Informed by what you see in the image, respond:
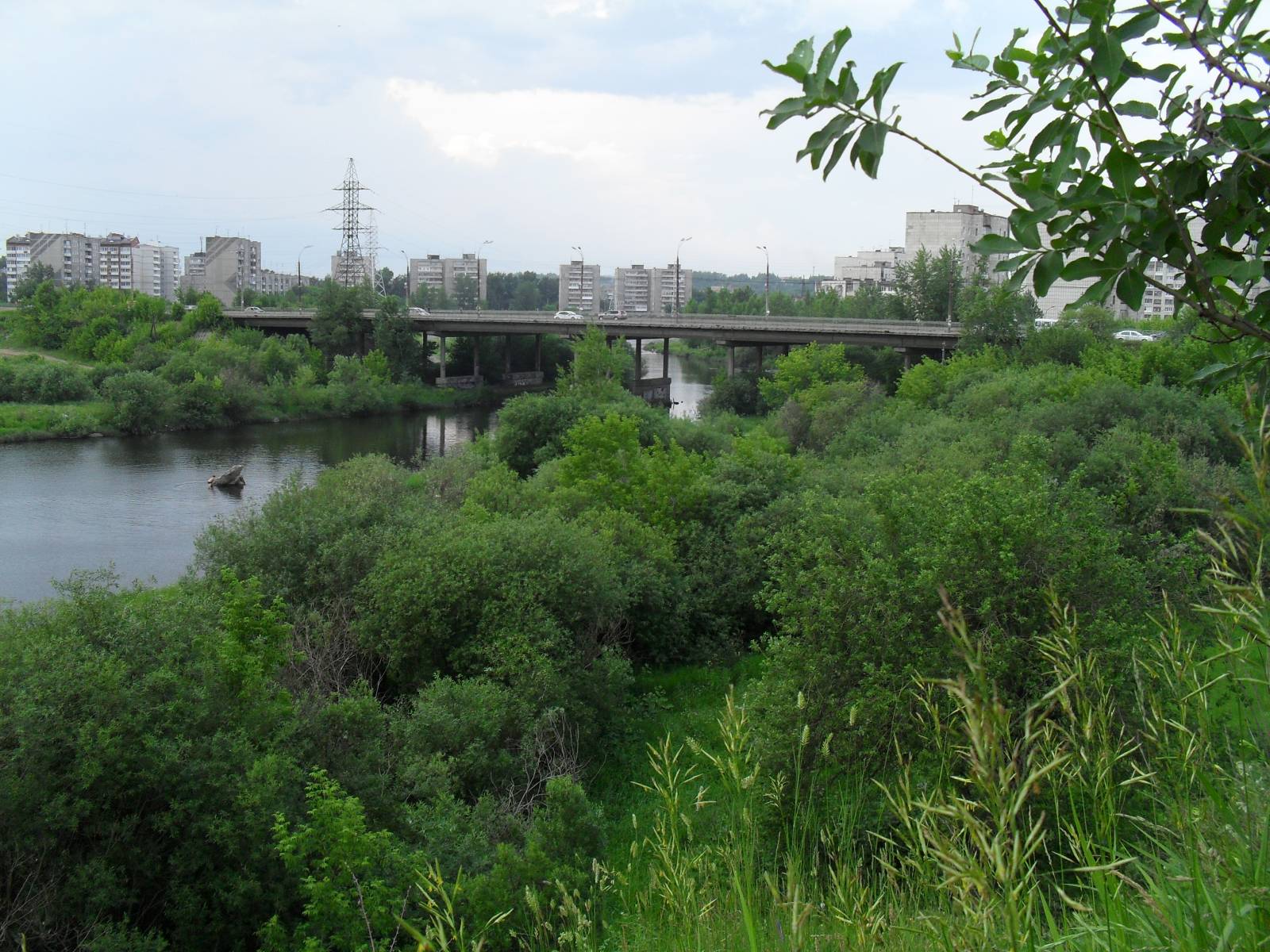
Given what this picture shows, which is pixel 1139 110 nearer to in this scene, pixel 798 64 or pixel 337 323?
pixel 798 64

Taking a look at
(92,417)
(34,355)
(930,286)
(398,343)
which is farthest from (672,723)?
(34,355)

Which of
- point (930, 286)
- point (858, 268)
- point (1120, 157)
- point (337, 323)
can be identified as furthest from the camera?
point (858, 268)

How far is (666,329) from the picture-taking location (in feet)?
199

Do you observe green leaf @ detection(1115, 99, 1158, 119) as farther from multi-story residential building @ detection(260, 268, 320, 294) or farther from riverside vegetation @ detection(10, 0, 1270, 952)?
multi-story residential building @ detection(260, 268, 320, 294)

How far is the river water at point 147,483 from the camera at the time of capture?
2642cm

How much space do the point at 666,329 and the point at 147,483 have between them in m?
31.9

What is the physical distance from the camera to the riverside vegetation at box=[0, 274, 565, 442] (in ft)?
159

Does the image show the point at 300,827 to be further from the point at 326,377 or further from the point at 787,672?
the point at 326,377

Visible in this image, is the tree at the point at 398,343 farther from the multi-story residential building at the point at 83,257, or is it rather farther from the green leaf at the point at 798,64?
the multi-story residential building at the point at 83,257

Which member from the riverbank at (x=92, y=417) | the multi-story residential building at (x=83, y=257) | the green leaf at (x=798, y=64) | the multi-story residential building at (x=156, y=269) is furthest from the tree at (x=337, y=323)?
the multi-story residential building at (x=156, y=269)

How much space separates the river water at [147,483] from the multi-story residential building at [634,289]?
9522 centimetres

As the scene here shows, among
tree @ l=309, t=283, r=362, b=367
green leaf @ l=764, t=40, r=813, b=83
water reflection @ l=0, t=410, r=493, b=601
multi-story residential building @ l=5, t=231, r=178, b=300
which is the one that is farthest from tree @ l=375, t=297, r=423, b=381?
multi-story residential building @ l=5, t=231, r=178, b=300

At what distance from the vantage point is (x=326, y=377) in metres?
63.1

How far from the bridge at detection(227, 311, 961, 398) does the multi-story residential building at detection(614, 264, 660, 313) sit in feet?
240
